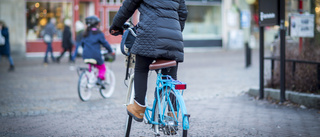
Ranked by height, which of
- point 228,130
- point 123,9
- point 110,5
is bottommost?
point 228,130

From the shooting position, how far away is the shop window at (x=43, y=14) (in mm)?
23266

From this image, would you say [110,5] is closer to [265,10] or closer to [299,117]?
[265,10]

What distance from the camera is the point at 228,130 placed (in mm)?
5547

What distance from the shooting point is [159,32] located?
164 inches

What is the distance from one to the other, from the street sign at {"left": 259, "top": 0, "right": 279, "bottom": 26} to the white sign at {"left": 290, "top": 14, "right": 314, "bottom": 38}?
52cm

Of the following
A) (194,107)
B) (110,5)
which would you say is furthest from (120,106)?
(110,5)

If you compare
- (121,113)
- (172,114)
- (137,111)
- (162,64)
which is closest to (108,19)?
(121,113)

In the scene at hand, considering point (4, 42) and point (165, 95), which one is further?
point (4, 42)

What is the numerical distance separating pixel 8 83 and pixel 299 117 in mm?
7805

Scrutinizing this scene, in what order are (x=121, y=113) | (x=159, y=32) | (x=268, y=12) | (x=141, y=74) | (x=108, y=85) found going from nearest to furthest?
(x=159, y=32), (x=141, y=74), (x=121, y=113), (x=268, y=12), (x=108, y=85)

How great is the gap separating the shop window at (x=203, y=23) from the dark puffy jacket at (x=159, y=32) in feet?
78.7

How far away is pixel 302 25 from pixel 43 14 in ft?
58.8

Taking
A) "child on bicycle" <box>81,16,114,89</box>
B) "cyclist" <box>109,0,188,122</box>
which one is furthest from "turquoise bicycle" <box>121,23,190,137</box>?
"child on bicycle" <box>81,16,114,89</box>

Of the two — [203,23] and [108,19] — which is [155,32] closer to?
[108,19]
